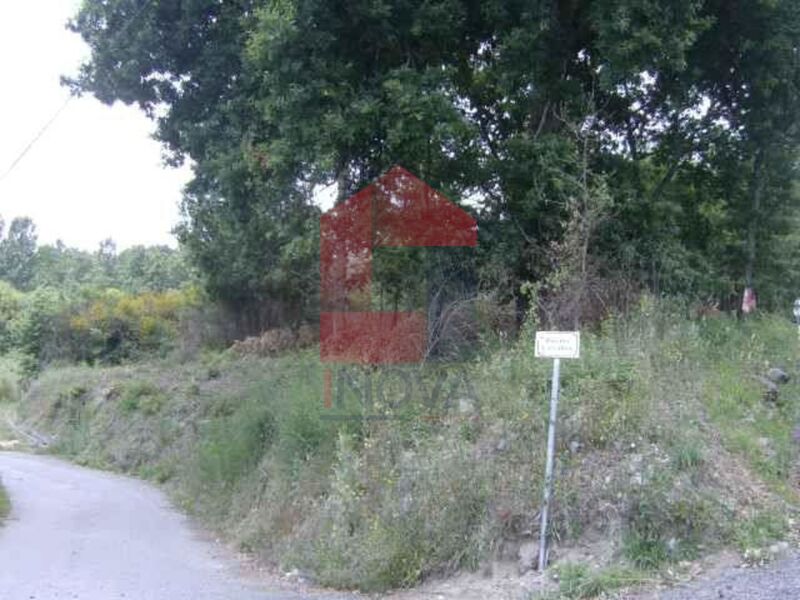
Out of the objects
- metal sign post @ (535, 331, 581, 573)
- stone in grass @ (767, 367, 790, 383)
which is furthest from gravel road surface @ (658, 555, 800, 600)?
stone in grass @ (767, 367, 790, 383)

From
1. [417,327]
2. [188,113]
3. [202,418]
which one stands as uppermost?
[188,113]

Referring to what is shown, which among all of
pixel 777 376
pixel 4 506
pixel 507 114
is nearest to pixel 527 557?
pixel 777 376

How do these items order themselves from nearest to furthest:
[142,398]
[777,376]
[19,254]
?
[777,376]
[142,398]
[19,254]

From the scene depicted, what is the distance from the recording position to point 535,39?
13016mm

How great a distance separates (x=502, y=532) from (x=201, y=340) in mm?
23855

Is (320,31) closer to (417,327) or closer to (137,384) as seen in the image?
(417,327)

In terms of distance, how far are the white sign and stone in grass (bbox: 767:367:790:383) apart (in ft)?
15.0

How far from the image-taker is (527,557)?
8.15 meters

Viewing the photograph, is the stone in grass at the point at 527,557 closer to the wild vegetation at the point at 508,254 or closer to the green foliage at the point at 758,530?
the wild vegetation at the point at 508,254

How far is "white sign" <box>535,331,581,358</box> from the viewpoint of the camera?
7965 mm

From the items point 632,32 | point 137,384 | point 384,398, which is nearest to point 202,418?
point 137,384

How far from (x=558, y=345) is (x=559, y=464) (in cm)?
145

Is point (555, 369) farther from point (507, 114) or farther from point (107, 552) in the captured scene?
point (507, 114)

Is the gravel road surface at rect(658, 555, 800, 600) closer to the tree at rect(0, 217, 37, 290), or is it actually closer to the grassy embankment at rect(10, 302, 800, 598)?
the grassy embankment at rect(10, 302, 800, 598)
